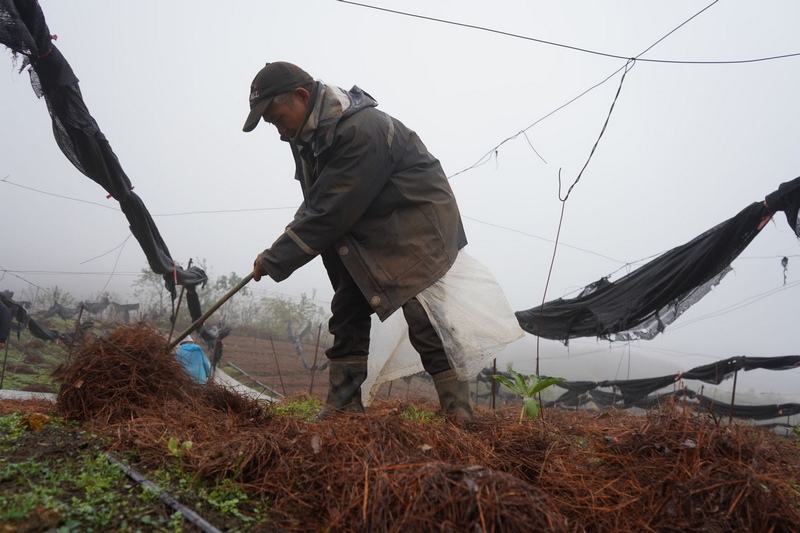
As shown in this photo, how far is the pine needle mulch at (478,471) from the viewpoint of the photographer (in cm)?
123

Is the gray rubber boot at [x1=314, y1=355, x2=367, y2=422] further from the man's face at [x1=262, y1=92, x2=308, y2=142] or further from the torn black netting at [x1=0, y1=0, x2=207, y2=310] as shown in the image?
the torn black netting at [x1=0, y1=0, x2=207, y2=310]

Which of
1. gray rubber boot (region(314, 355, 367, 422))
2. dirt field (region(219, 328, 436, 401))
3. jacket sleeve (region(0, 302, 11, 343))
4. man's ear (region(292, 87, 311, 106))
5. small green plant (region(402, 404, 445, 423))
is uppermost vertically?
man's ear (region(292, 87, 311, 106))

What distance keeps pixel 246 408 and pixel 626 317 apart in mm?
5346

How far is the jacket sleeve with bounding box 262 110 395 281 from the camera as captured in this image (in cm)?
261

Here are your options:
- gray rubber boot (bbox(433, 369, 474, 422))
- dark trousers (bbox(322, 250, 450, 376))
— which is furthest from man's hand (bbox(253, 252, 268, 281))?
gray rubber boot (bbox(433, 369, 474, 422))

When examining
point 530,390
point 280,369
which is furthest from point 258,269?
point 280,369

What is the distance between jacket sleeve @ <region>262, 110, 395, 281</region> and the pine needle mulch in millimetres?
889

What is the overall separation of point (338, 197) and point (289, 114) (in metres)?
0.64

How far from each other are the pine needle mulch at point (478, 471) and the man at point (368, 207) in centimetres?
74

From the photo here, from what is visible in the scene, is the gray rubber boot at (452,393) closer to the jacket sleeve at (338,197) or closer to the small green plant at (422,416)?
the small green plant at (422,416)

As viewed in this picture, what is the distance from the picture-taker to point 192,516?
1399 millimetres

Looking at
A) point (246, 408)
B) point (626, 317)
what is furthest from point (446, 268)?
point (626, 317)

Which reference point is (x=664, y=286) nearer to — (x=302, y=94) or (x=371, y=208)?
(x=371, y=208)

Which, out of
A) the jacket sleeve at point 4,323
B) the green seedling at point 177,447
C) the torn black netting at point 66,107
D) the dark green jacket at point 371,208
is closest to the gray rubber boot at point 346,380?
the dark green jacket at point 371,208
